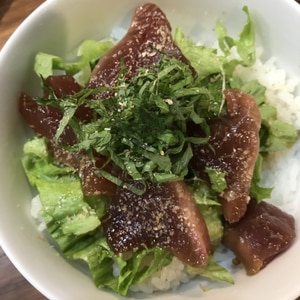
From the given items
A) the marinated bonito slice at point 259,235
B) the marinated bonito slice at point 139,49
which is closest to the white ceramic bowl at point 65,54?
the marinated bonito slice at point 259,235

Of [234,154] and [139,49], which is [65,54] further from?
[234,154]

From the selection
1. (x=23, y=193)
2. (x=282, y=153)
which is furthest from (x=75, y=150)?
(x=282, y=153)

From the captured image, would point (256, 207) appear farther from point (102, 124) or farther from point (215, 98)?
point (102, 124)

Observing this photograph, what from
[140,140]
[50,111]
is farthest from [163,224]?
[50,111]

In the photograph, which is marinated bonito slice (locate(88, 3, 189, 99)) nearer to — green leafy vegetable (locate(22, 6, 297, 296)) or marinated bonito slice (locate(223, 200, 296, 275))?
green leafy vegetable (locate(22, 6, 297, 296))

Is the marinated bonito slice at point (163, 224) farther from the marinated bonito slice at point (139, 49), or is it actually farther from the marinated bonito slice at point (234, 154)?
the marinated bonito slice at point (139, 49)
